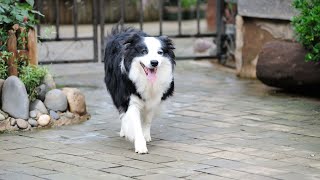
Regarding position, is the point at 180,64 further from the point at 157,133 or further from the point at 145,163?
the point at 145,163

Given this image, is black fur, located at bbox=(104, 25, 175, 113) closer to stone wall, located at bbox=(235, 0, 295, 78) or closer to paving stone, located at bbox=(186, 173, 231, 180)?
paving stone, located at bbox=(186, 173, 231, 180)

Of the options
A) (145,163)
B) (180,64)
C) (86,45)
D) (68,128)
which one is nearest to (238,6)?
(180,64)

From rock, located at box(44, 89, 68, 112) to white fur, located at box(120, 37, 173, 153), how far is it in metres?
1.16

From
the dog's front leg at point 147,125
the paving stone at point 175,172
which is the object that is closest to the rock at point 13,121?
the dog's front leg at point 147,125

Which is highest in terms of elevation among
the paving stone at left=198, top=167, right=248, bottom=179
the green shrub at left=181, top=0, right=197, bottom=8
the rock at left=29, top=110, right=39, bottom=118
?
the green shrub at left=181, top=0, right=197, bottom=8

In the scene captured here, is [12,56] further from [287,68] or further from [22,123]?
[287,68]

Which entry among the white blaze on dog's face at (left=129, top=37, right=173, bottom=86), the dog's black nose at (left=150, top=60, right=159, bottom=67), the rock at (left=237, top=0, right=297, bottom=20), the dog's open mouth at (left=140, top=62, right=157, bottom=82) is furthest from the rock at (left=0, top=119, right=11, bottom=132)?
the rock at (left=237, top=0, right=297, bottom=20)

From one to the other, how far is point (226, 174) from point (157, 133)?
5.70 feet

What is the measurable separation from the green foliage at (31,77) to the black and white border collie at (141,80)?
112cm

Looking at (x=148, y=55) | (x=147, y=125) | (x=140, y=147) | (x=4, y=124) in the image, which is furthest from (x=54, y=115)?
(x=148, y=55)

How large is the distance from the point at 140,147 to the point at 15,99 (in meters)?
1.61

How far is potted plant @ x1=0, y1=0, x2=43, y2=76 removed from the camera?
23.7 ft

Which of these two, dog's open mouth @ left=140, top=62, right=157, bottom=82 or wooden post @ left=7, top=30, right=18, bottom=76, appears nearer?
dog's open mouth @ left=140, top=62, right=157, bottom=82

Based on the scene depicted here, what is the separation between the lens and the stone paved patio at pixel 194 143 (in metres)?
5.58
